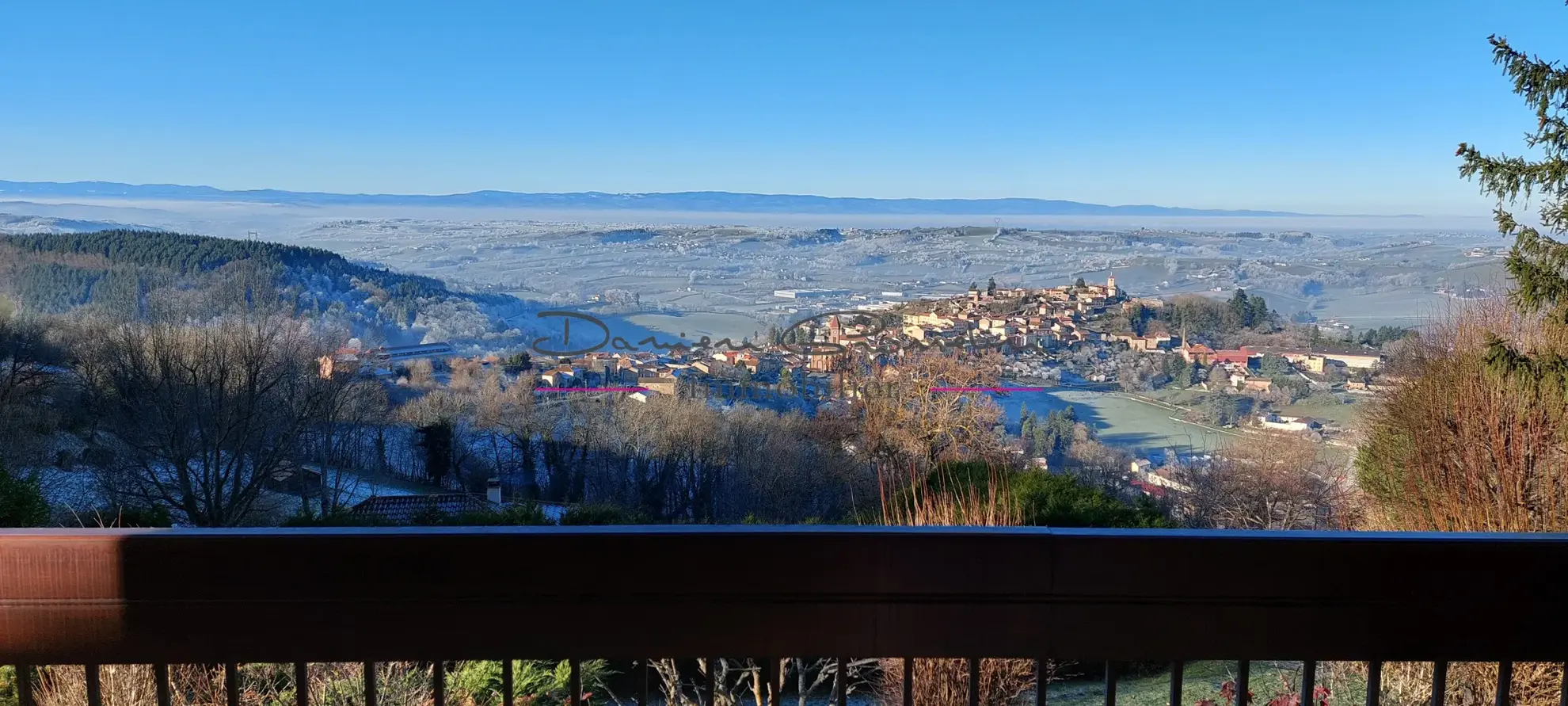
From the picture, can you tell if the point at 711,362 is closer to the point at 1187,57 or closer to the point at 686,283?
Result: the point at 686,283

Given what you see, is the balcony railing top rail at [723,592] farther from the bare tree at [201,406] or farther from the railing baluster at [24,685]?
the bare tree at [201,406]

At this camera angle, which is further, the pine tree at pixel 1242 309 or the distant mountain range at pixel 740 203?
the distant mountain range at pixel 740 203

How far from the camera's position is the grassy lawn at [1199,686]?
3.95 m

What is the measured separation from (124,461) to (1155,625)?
1910cm

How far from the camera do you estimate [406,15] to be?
23391 millimetres

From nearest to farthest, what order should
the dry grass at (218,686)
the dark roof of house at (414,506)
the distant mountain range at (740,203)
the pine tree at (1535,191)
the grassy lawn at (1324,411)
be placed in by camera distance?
the dry grass at (218,686), the pine tree at (1535,191), the dark roof of house at (414,506), the grassy lawn at (1324,411), the distant mountain range at (740,203)

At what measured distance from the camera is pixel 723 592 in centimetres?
95

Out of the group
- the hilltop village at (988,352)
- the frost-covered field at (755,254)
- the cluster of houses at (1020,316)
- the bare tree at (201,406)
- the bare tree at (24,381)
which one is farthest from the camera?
the frost-covered field at (755,254)

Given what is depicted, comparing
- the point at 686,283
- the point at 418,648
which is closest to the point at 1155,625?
the point at 418,648

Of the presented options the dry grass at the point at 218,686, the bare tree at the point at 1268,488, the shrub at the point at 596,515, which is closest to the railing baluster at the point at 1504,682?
the dry grass at the point at 218,686

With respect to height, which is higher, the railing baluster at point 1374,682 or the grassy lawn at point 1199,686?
the railing baluster at point 1374,682

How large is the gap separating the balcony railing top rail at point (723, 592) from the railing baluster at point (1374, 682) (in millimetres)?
67

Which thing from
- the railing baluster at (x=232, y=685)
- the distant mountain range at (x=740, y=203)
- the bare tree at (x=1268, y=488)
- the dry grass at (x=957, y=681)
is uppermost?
the distant mountain range at (x=740, y=203)

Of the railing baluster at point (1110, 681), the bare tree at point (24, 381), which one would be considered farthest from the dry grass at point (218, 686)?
the bare tree at point (24, 381)
